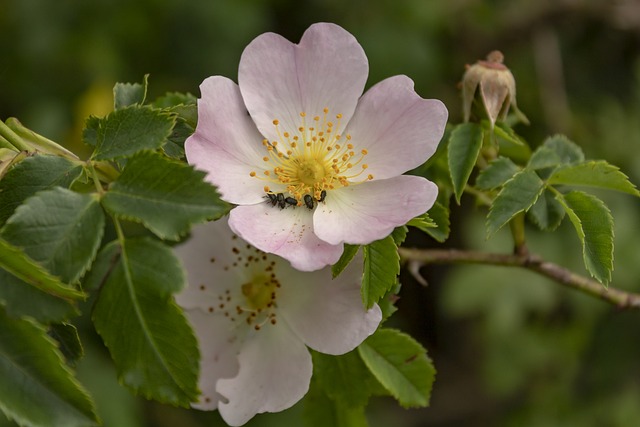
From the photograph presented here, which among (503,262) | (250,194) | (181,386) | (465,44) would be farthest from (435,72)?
(181,386)

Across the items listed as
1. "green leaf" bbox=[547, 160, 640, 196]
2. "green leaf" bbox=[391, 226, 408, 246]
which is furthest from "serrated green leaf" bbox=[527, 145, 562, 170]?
"green leaf" bbox=[391, 226, 408, 246]

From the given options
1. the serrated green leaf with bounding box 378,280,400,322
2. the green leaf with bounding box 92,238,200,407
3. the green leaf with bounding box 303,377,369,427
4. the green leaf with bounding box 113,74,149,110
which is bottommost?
the green leaf with bounding box 303,377,369,427

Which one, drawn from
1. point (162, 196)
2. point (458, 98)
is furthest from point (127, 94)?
point (458, 98)

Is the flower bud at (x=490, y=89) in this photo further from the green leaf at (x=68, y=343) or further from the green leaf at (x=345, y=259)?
the green leaf at (x=68, y=343)

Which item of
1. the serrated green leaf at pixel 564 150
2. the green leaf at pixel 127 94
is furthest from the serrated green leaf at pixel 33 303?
the serrated green leaf at pixel 564 150

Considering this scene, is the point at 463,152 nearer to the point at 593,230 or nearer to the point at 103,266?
the point at 593,230

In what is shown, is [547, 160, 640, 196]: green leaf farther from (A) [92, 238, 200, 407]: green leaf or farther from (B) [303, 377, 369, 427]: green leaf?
(A) [92, 238, 200, 407]: green leaf
